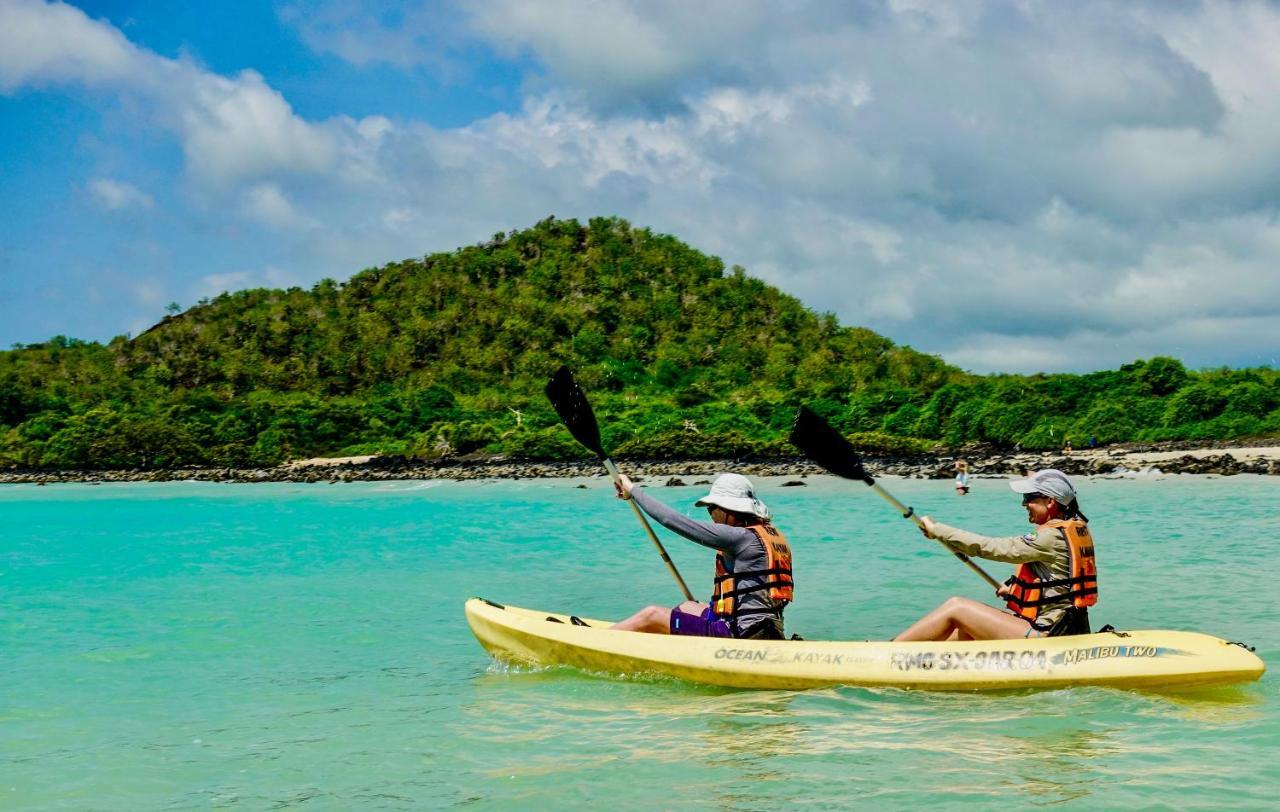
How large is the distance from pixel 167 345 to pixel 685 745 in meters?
64.9

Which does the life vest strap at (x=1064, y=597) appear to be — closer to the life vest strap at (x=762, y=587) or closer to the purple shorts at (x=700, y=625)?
the life vest strap at (x=762, y=587)

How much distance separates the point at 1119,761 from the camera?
5.17m

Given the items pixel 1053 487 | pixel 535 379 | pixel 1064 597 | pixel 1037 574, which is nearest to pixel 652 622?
pixel 1037 574

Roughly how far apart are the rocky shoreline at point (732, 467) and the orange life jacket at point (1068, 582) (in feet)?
65.2

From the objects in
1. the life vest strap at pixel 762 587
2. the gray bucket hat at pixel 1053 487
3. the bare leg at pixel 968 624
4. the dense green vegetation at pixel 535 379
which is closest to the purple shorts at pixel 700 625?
the life vest strap at pixel 762 587

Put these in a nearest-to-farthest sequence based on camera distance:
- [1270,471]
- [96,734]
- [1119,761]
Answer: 1. [1119,761]
2. [96,734]
3. [1270,471]

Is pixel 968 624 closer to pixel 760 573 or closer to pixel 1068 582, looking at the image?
pixel 1068 582

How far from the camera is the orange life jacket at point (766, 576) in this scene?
20.4 feet

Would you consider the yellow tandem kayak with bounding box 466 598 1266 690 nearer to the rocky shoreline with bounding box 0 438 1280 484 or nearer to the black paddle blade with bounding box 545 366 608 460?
the black paddle blade with bounding box 545 366 608 460

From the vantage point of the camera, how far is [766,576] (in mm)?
6273

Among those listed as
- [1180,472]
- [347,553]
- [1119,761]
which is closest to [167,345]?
[347,553]

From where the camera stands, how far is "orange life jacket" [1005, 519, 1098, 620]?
582 centimetres

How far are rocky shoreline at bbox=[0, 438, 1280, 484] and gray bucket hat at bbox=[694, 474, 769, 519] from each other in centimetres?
2069

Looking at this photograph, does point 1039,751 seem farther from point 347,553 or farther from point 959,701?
point 347,553
